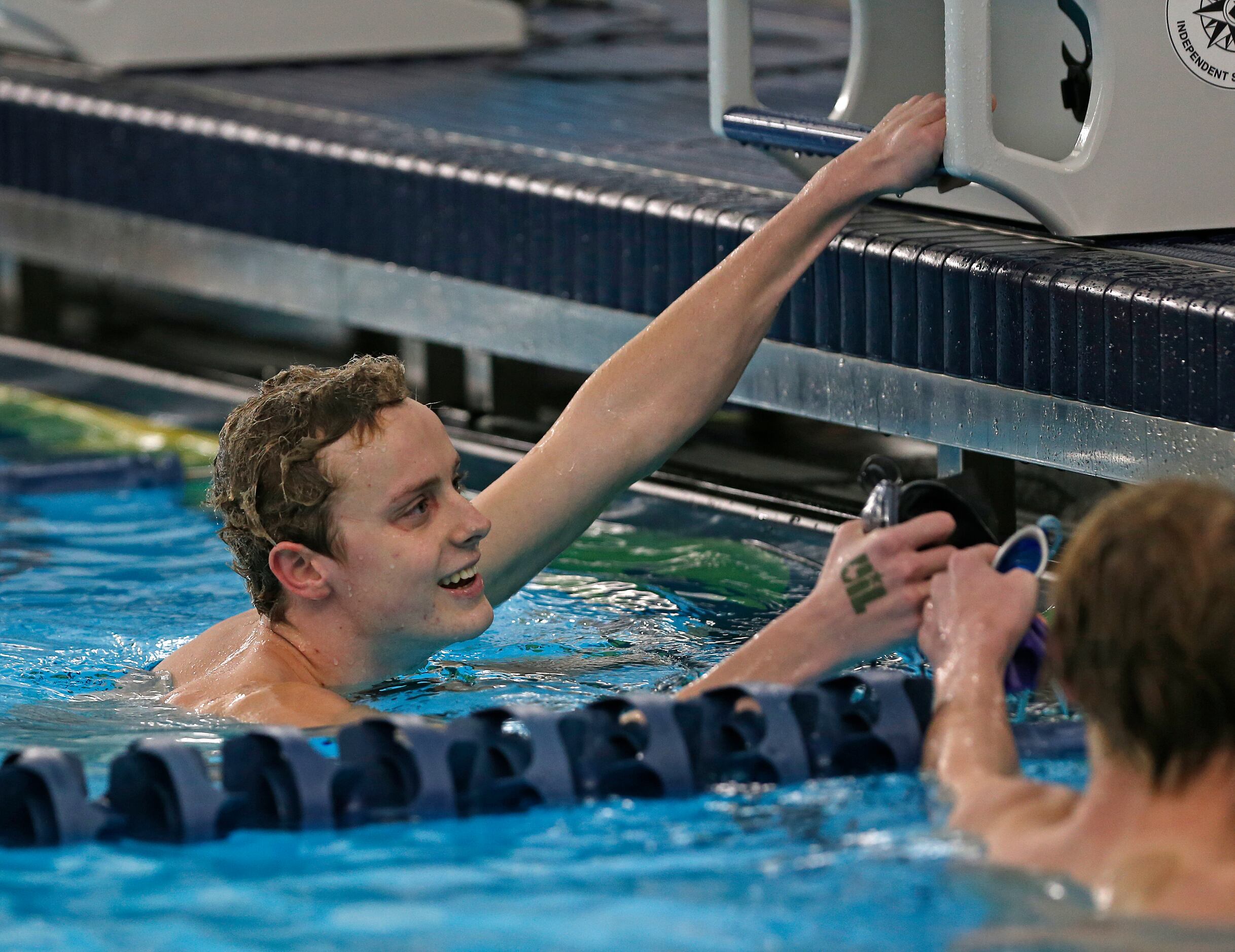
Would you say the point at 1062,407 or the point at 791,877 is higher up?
the point at 1062,407

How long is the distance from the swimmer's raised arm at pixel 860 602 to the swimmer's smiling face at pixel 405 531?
1.29ft

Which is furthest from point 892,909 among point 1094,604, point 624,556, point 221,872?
point 624,556

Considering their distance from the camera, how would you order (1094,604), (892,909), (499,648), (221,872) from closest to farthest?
(1094,604) → (892,909) → (221,872) → (499,648)

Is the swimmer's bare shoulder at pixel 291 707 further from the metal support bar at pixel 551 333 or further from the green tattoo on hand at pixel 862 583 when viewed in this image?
the metal support bar at pixel 551 333

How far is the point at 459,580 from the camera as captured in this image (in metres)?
2.59

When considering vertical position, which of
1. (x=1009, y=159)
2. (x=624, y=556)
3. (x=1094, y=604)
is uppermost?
(x=1009, y=159)

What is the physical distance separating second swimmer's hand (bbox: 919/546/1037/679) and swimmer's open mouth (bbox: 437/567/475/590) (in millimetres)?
656

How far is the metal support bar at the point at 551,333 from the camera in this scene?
3.11 metres

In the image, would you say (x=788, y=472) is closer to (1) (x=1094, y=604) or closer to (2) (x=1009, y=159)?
(2) (x=1009, y=159)

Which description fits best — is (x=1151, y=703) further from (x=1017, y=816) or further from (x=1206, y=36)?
(x=1206, y=36)

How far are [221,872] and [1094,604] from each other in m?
0.96

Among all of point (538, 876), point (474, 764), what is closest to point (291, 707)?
point (474, 764)

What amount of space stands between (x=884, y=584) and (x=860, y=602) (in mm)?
33

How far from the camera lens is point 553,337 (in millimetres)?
4203
